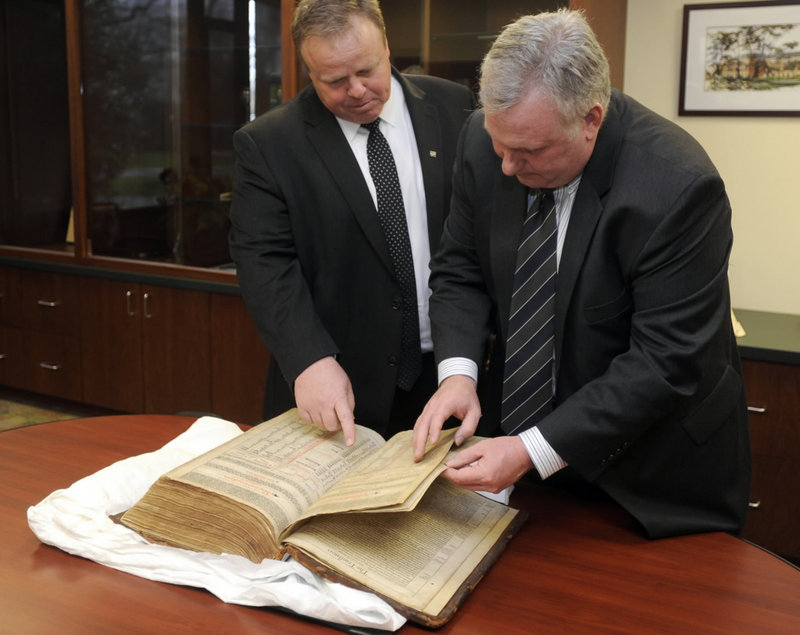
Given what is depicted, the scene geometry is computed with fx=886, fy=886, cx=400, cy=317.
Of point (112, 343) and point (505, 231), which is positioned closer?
point (505, 231)

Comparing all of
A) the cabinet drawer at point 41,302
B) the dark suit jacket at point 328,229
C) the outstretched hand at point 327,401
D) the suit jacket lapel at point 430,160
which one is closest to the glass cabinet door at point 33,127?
the cabinet drawer at point 41,302

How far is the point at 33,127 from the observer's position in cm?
441

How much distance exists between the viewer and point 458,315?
166cm

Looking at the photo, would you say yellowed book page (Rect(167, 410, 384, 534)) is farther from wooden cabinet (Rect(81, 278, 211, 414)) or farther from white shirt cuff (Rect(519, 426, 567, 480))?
wooden cabinet (Rect(81, 278, 211, 414))

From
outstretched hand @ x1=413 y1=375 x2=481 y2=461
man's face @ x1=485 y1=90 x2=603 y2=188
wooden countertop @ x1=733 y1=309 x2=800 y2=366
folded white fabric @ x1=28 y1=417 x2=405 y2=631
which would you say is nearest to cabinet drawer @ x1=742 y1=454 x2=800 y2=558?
wooden countertop @ x1=733 y1=309 x2=800 y2=366

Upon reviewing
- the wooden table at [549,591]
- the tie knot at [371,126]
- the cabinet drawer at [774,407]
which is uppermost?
the tie knot at [371,126]

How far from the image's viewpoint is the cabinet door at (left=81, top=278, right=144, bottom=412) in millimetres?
4016

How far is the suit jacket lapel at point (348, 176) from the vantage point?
2006 mm

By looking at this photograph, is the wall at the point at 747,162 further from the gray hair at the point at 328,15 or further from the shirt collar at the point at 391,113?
the gray hair at the point at 328,15

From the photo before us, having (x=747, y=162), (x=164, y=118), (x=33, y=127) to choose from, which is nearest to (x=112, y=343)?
(x=164, y=118)

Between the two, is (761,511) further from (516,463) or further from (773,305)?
(516,463)

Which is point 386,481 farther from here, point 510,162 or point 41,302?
point 41,302

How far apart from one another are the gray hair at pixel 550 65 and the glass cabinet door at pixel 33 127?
3.46 meters

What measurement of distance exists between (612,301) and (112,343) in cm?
314
